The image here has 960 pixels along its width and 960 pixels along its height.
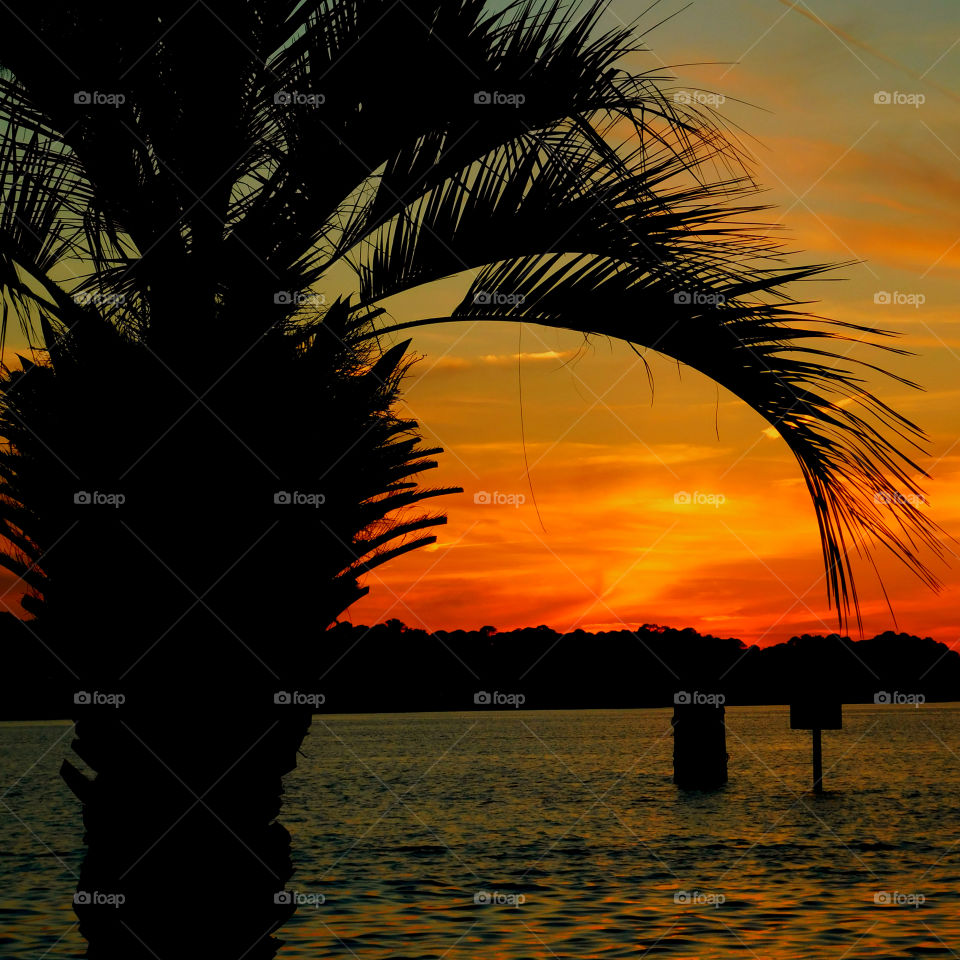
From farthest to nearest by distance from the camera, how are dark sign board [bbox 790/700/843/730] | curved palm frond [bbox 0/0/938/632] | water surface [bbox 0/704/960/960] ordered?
dark sign board [bbox 790/700/843/730]
water surface [bbox 0/704/960/960]
curved palm frond [bbox 0/0/938/632]

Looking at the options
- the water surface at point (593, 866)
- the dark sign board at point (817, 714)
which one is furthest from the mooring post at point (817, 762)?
the dark sign board at point (817, 714)

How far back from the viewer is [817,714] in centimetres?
3019

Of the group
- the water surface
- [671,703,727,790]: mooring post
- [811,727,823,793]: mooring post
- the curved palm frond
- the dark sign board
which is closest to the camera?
the curved palm frond

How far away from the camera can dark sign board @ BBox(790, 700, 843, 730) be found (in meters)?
30.0

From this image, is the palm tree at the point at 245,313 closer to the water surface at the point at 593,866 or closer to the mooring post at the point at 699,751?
the water surface at the point at 593,866

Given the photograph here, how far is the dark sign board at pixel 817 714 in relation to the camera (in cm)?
3002

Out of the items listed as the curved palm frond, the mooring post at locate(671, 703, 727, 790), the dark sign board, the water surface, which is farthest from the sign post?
the curved palm frond

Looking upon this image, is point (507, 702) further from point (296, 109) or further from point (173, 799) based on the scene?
point (296, 109)

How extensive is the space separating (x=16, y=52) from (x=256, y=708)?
3.21 metres

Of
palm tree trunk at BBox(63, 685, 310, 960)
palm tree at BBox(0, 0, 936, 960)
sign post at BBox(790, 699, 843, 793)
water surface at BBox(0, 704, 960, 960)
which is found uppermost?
palm tree at BBox(0, 0, 936, 960)

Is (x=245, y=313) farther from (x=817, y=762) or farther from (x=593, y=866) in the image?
(x=817, y=762)

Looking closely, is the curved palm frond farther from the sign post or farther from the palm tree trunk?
the sign post

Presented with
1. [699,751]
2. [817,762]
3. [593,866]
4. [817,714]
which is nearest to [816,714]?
[817,714]

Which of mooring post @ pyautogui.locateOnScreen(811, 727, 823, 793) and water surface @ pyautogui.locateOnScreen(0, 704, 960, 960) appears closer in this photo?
water surface @ pyautogui.locateOnScreen(0, 704, 960, 960)
